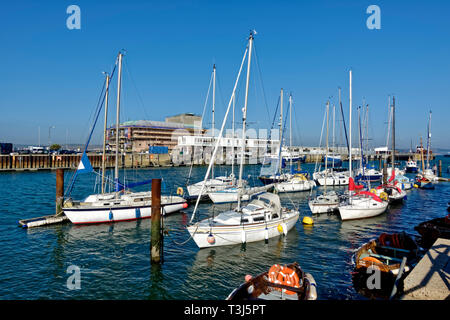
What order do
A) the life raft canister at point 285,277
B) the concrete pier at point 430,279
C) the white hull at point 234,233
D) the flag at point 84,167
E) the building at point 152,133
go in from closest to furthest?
1. the concrete pier at point 430,279
2. the life raft canister at point 285,277
3. the white hull at point 234,233
4. the flag at point 84,167
5. the building at point 152,133

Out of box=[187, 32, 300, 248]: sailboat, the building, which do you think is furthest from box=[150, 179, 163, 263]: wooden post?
the building

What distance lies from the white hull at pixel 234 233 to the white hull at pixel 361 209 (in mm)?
9560

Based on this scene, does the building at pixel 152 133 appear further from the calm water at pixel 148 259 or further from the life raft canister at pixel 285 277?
the life raft canister at pixel 285 277

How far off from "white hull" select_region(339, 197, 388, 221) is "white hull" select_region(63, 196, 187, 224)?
64.4ft

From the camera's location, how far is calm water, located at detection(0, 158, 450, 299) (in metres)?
14.7

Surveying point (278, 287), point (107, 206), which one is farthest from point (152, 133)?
point (278, 287)

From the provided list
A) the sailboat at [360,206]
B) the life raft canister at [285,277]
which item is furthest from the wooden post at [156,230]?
the sailboat at [360,206]

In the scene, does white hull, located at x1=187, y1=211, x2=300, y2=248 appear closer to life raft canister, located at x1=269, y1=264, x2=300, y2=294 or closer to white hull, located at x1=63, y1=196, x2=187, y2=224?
life raft canister, located at x1=269, y1=264, x2=300, y2=294

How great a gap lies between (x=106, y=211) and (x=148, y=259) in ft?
33.5

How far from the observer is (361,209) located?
2953 cm

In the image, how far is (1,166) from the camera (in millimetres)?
73438

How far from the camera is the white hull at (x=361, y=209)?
29.0 m

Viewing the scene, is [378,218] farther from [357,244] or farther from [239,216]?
[239,216]
